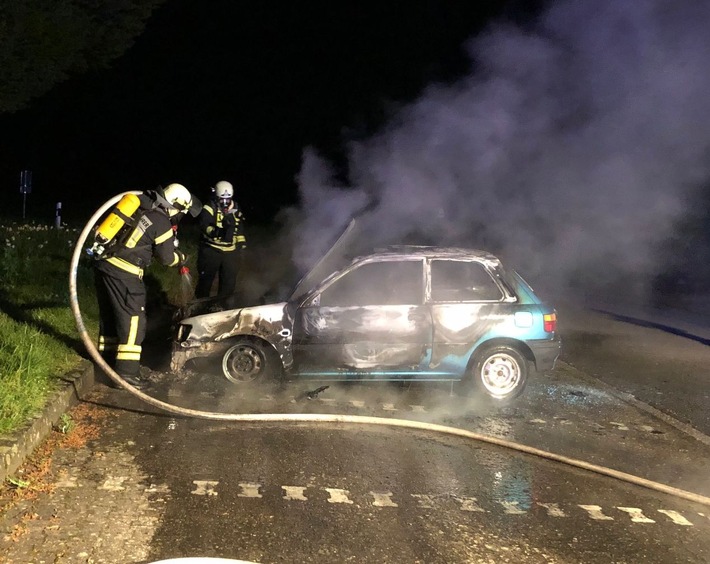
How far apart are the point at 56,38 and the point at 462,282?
12352mm

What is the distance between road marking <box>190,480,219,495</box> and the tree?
12.5 meters

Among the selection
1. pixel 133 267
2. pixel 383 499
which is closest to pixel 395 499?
pixel 383 499

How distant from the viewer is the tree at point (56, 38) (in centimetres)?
1441

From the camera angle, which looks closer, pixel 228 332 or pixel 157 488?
pixel 157 488

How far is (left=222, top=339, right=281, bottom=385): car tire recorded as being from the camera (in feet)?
22.4

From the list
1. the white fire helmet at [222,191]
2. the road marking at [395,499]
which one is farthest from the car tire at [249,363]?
the white fire helmet at [222,191]

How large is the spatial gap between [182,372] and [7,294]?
308 centimetres

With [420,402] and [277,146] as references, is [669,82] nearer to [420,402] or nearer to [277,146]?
[420,402]

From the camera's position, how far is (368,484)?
4.84 meters

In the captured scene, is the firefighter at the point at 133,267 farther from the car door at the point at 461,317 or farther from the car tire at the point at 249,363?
the car door at the point at 461,317

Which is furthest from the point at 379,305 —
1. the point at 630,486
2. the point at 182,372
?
the point at 630,486

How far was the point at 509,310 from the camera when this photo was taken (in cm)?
685

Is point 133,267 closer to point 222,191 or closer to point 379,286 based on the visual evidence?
point 379,286

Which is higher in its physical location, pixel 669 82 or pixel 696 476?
pixel 669 82
